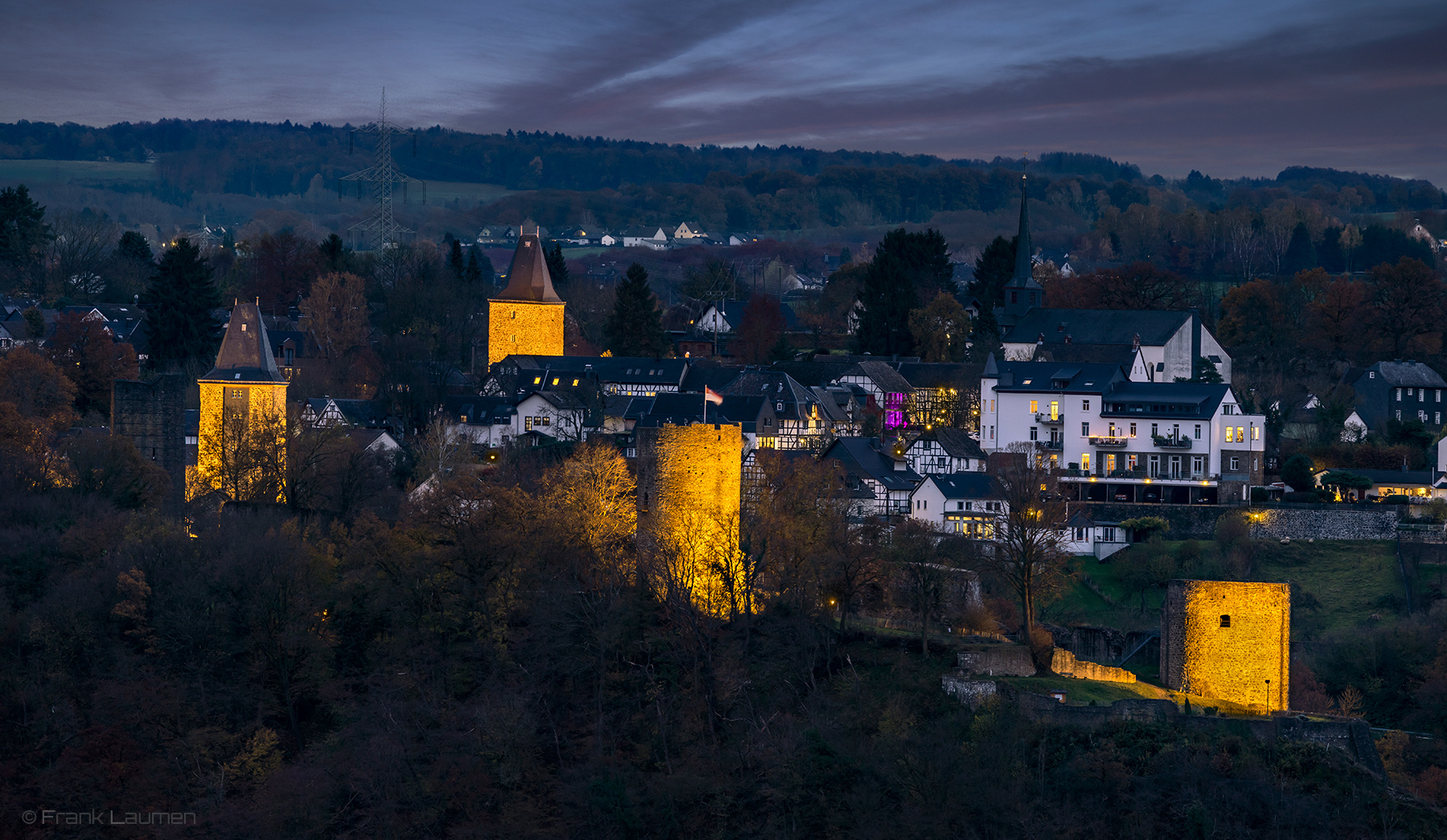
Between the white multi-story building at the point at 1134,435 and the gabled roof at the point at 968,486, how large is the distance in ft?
10.4

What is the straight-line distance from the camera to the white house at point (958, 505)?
54062 millimetres

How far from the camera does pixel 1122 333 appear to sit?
7212 centimetres

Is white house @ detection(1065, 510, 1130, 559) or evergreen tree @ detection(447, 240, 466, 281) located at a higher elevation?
evergreen tree @ detection(447, 240, 466, 281)

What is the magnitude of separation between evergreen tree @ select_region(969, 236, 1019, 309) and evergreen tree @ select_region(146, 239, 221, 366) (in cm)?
3884

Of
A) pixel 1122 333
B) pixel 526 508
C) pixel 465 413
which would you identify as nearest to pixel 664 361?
pixel 465 413

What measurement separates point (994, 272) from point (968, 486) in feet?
102

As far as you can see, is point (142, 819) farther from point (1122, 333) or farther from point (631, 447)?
point (1122, 333)

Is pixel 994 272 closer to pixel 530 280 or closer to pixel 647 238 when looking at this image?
pixel 530 280

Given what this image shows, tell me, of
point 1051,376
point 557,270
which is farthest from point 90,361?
point 1051,376

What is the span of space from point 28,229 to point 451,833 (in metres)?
56.7

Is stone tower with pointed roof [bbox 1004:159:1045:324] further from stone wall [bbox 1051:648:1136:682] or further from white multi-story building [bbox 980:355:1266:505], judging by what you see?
stone wall [bbox 1051:648:1136:682]

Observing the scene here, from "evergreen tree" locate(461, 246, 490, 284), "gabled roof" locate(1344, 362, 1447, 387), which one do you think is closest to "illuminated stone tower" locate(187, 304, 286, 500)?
"evergreen tree" locate(461, 246, 490, 284)

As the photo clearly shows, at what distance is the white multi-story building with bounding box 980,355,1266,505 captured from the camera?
58000mm

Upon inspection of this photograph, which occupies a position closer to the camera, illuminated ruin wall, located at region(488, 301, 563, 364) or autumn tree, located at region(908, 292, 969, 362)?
autumn tree, located at region(908, 292, 969, 362)
